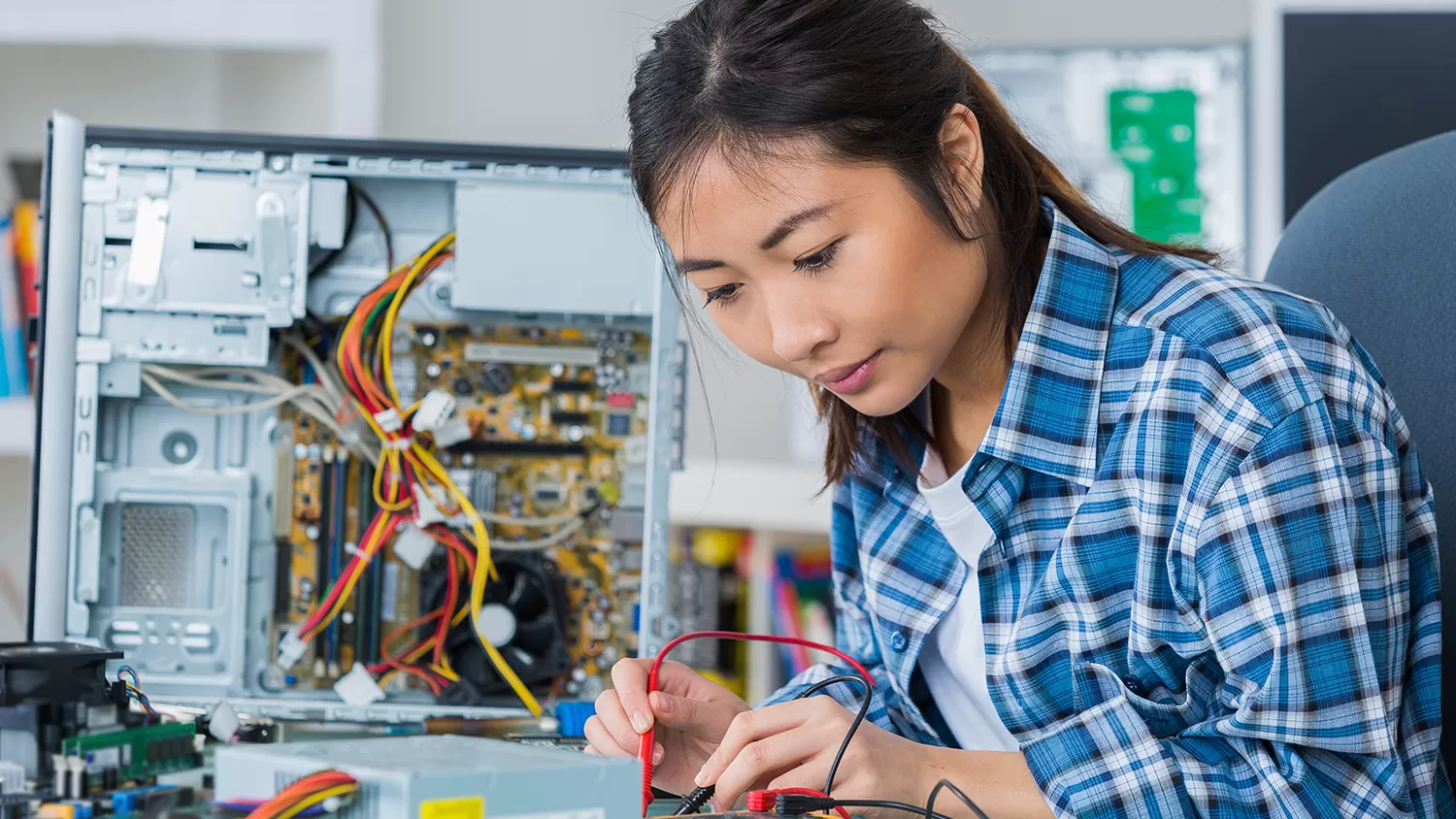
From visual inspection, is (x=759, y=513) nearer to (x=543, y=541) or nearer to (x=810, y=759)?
(x=543, y=541)

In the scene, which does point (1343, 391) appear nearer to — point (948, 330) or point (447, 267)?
point (948, 330)

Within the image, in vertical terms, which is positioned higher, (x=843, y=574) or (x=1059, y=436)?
(x=1059, y=436)

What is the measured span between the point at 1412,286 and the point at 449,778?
2.65ft

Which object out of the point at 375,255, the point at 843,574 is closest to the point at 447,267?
the point at 375,255

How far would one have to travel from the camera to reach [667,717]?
89 cm

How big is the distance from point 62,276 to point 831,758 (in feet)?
2.64

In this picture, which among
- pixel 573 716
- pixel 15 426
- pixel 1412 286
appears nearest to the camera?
pixel 1412 286


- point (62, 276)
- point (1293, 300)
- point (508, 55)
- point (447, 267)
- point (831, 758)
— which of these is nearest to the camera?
point (831, 758)

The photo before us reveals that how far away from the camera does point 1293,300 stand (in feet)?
2.85

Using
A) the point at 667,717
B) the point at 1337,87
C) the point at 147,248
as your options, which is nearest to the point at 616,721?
the point at 667,717

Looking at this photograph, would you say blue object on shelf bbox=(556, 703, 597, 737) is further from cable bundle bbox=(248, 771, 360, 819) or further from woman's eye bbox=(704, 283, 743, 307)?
cable bundle bbox=(248, 771, 360, 819)

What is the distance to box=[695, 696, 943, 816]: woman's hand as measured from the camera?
2.49 feet

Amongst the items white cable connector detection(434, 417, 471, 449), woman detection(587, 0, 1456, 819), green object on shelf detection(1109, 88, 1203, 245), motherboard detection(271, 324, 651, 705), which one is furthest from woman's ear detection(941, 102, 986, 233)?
green object on shelf detection(1109, 88, 1203, 245)

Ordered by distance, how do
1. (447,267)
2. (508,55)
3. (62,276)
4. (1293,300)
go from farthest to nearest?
(508,55), (447,267), (62,276), (1293,300)
